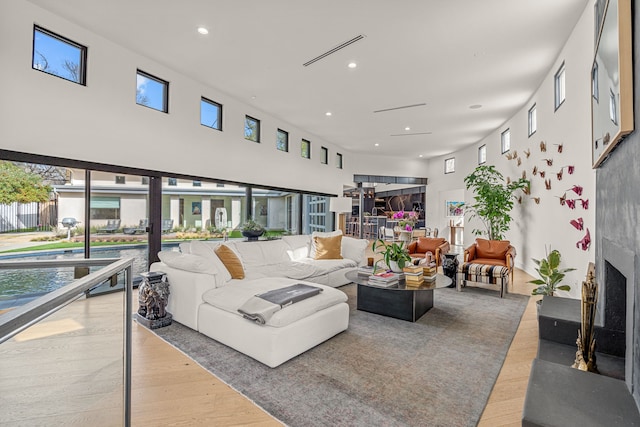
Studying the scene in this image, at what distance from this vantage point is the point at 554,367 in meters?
1.59

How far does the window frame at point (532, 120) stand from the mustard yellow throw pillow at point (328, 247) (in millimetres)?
4225

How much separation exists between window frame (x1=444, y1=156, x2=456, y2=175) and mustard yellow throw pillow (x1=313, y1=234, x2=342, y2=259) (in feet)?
25.0

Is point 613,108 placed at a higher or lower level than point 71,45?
lower

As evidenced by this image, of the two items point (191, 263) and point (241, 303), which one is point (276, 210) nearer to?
point (191, 263)

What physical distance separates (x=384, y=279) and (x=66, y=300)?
3.12 meters

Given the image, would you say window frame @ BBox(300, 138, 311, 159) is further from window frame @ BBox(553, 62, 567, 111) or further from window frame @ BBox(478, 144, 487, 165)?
window frame @ BBox(553, 62, 567, 111)

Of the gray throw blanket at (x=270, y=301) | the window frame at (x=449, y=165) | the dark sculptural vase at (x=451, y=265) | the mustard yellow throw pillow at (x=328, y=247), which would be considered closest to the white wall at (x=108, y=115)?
the mustard yellow throw pillow at (x=328, y=247)

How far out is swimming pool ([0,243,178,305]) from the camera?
1.41m

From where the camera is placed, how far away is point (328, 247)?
531 cm

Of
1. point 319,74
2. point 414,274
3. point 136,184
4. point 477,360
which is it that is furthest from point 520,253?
point 136,184

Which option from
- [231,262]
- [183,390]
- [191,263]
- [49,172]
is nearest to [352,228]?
[231,262]

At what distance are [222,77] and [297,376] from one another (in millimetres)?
4830

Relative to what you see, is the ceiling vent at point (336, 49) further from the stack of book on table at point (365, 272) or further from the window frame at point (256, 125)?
the stack of book on table at point (365, 272)

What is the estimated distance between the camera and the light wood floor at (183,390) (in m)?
1.85
